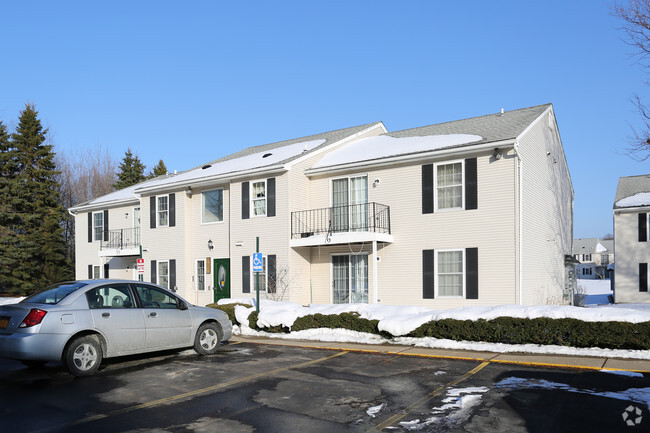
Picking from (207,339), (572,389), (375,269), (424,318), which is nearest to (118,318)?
(207,339)

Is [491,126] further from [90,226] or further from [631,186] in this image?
[90,226]

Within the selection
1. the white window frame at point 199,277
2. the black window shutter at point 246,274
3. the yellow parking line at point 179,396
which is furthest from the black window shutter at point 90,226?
the yellow parking line at point 179,396

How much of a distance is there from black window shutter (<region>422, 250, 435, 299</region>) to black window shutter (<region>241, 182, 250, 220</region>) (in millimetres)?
7333

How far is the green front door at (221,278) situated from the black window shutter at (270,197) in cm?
315

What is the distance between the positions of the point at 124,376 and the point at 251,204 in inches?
497

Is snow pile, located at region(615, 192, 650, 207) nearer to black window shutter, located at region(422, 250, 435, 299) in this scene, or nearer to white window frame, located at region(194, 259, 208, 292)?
black window shutter, located at region(422, 250, 435, 299)

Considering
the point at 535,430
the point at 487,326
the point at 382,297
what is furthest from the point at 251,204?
the point at 535,430

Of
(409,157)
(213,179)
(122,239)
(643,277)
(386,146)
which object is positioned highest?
(386,146)

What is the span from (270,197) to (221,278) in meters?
4.35

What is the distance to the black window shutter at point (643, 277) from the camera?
29.2m

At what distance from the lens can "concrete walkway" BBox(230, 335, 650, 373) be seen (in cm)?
869

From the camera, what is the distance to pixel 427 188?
17344 mm

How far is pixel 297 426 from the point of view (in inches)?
228

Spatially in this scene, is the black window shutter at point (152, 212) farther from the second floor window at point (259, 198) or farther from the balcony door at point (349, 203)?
the balcony door at point (349, 203)
